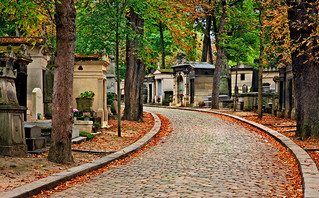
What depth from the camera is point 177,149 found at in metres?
11.6

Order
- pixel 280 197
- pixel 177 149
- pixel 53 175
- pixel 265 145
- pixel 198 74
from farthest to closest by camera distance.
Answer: pixel 198 74 → pixel 265 145 → pixel 177 149 → pixel 53 175 → pixel 280 197

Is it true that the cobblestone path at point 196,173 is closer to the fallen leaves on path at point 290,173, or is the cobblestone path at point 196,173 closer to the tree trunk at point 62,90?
the fallen leaves on path at point 290,173

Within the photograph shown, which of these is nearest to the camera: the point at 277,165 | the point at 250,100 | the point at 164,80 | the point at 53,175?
the point at 53,175

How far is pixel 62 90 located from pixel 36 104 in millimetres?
6531

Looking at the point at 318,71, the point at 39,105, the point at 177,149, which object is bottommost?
the point at 177,149

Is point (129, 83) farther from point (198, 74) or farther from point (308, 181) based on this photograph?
point (198, 74)

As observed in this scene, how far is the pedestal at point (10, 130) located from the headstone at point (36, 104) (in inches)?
241

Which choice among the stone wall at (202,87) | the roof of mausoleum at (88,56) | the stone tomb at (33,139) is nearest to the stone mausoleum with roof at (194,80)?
the stone wall at (202,87)

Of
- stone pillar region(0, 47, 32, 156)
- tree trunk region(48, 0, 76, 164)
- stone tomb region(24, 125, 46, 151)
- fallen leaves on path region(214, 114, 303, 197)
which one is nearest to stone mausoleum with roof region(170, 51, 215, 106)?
fallen leaves on path region(214, 114, 303, 197)

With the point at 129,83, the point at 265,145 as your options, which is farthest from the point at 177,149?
the point at 129,83

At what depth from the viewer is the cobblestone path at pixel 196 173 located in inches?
241

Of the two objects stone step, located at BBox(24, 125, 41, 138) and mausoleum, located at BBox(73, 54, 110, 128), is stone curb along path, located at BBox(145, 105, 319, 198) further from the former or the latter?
mausoleum, located at BBox(73, 54, 110, 128)

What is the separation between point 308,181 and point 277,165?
242 cm

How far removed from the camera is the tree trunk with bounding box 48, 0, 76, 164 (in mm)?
8320
